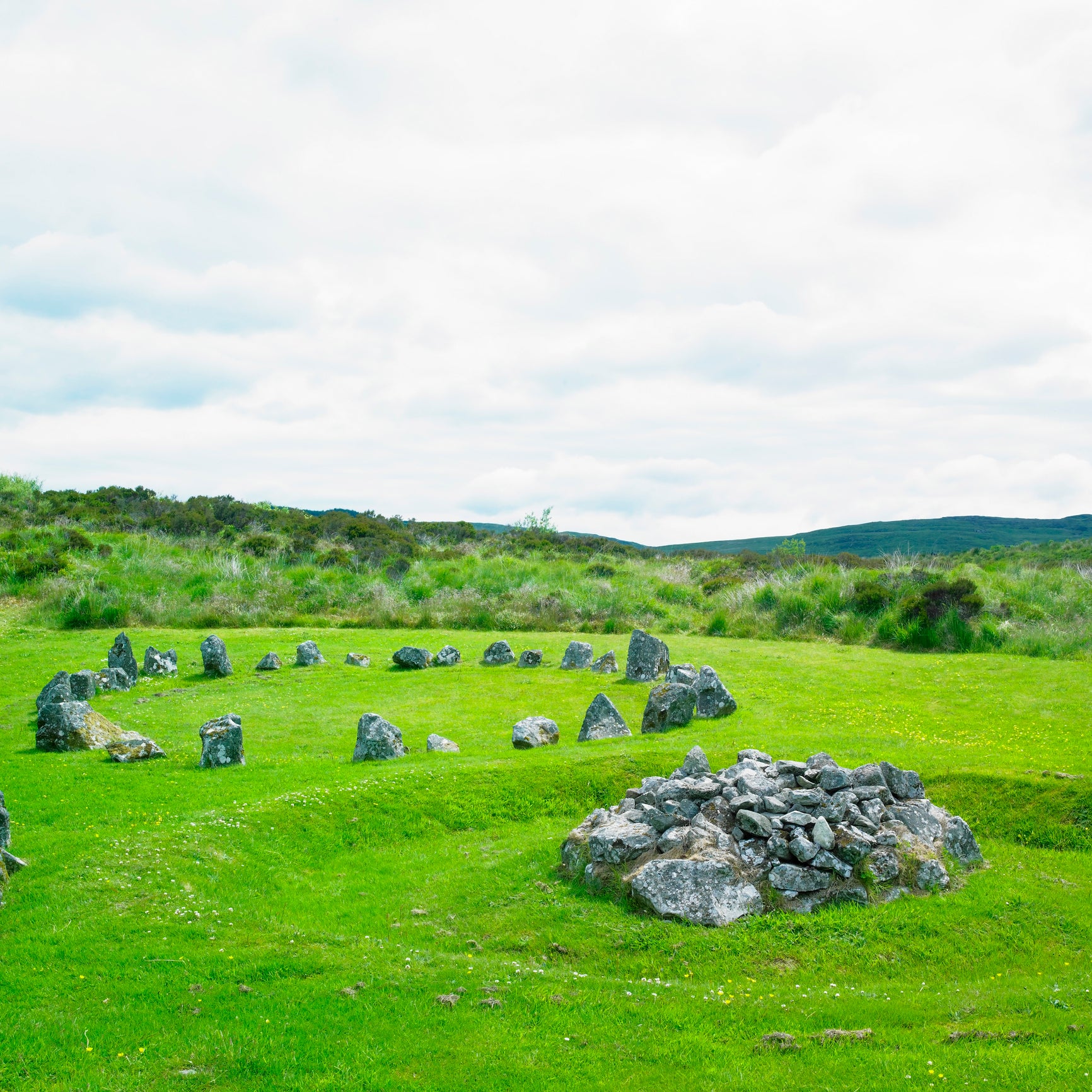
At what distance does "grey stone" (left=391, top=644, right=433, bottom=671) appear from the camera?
2325cm

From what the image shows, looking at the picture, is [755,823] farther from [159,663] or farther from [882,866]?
[159,663]

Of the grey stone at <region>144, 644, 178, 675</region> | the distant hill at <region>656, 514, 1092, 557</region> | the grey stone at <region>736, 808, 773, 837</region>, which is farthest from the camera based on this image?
the distant hill at <region>656, 514, 1092, 557</region>

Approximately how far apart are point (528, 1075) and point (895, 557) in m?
35.0

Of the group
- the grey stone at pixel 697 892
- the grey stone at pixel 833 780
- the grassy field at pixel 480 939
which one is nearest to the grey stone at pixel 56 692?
the grassy field at pixel 480 939

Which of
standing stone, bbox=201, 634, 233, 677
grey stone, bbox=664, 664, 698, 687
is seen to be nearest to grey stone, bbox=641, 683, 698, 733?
grey stone, bbox=664, 664, 698, 687

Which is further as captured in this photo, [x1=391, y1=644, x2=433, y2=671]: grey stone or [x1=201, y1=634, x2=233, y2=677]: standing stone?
[x1=391, y1=644, x2=433, y2=671]: grey stone

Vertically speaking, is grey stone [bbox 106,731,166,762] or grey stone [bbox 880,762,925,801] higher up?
grey stone [bbox 880,762,925,801]

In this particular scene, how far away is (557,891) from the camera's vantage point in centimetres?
912

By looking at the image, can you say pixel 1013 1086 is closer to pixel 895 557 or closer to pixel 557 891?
pixel 557 891

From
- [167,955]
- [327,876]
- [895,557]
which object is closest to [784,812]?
[327,876]

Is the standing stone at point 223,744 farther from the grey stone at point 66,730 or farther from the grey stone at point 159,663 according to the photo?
the grey stone at point 159,663

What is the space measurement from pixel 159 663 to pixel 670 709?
46.8 ft

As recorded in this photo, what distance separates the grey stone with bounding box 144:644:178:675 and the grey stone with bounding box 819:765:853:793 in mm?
18216

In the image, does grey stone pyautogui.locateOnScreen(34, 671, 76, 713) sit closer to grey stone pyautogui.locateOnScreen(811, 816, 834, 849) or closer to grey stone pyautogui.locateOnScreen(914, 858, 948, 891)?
grey stone pyautogui.locateOnScreen(811, 816, 834, 849)
